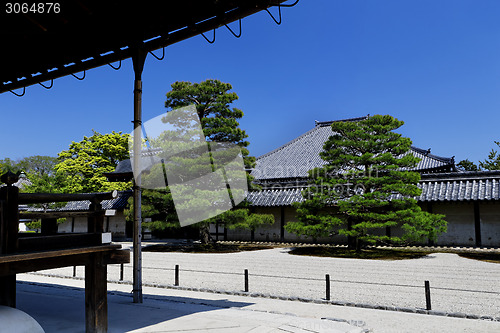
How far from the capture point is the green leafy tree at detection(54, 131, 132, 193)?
3198 centimetres

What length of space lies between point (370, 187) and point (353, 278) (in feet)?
24.2

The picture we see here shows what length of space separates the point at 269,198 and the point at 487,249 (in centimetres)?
1215

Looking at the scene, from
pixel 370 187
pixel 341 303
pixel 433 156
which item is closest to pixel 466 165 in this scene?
pixel 433 156

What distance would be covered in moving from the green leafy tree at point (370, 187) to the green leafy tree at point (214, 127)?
331 centimetres

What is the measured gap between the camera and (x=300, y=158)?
1150 inches

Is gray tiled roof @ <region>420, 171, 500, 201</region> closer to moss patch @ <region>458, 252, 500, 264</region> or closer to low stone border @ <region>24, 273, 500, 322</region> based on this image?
moss patch @ <region>458, 252, 500, 264</region>

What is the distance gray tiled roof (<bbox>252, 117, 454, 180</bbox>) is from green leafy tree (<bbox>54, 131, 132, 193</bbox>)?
1143cm

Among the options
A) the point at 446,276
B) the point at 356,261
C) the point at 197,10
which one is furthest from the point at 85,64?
the point at 356,261

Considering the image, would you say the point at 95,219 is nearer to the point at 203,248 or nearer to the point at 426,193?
the point at 203,248

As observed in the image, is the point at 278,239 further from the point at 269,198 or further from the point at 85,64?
the point at 85,64

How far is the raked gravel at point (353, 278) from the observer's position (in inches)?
333

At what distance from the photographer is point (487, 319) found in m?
6.75

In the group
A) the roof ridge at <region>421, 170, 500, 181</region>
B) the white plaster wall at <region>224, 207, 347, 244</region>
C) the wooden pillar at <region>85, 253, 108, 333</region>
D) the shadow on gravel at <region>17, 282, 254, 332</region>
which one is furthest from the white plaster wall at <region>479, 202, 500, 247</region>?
the wooden pillar at <region>85, 253, 108, 333</region>

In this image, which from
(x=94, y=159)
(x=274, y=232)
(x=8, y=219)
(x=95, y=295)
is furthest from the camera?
(x=94, y=159)
